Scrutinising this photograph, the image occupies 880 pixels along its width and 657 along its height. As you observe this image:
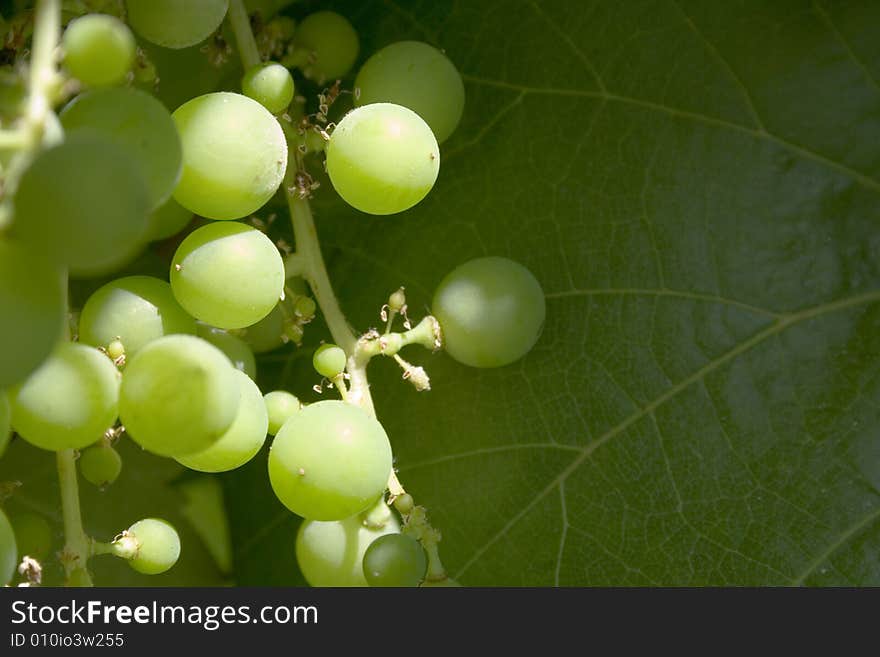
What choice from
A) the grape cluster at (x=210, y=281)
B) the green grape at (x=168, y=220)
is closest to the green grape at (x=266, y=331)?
the grape cluster at (x=210, y=281)

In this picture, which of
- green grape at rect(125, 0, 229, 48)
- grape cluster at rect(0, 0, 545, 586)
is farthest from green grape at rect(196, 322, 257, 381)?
green grape at rect(125, 0, 229, 48)

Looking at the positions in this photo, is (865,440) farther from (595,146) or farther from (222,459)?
(222,459)

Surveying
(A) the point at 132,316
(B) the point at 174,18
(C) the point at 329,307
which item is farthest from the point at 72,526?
(B) the point at 174,18

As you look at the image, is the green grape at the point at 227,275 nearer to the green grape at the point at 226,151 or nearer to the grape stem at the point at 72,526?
the green grape at the point at 226,151

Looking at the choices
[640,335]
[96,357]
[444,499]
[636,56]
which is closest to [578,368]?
[640,335]

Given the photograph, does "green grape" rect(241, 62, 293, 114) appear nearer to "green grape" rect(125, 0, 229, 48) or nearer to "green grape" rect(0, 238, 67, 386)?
"green grape" rect(125, 0, 229, 48)

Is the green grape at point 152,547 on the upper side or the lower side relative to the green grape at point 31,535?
lower
